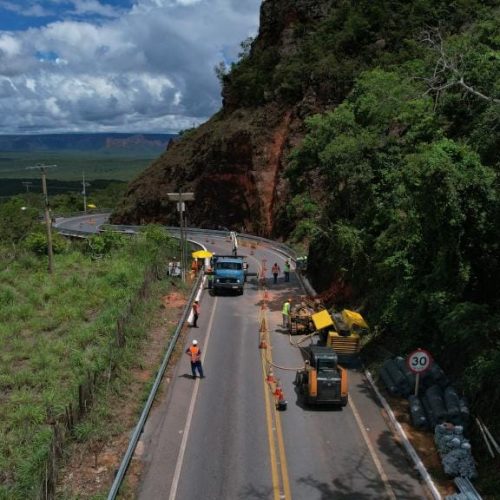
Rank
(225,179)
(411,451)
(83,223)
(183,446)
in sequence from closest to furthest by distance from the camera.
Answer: (411,451), (183,446), (225,179), (83,223)

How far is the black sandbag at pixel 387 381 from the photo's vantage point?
61.7ft

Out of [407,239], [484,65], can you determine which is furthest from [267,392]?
[484,65]

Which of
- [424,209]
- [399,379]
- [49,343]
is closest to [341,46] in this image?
[424,209]

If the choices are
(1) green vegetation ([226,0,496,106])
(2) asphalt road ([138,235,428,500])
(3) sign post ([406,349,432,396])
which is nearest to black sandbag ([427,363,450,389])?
(3) sign post ([406,349,432,396])

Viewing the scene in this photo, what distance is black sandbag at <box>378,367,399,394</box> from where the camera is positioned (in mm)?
18797

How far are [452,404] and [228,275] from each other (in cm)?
2067

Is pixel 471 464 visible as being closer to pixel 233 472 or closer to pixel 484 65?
pixel 233 472

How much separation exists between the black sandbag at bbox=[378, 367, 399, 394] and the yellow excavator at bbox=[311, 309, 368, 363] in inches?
80.9

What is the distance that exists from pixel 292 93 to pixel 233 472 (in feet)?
178

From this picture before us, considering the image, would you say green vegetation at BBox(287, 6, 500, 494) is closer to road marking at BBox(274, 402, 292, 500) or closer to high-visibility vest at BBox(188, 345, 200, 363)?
road marking at BBox(274, 402, 292, 500)

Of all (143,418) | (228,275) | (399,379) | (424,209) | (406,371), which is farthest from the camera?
(228,275)

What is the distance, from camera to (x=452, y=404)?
15930 mm

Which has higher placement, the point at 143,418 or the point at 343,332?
the point at 343,332

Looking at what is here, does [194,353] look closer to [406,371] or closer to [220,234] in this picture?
[406,371]
